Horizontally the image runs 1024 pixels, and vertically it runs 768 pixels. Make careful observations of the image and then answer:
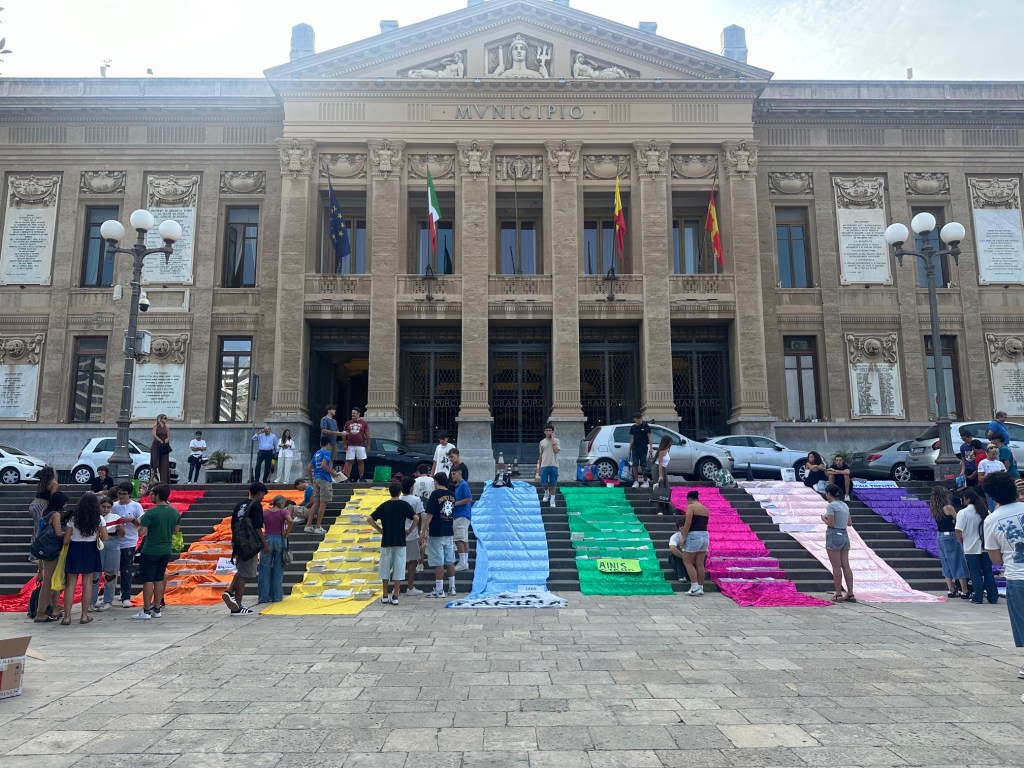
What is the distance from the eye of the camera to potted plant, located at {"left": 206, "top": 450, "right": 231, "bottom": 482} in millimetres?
21422

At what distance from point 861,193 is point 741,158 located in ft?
16.2

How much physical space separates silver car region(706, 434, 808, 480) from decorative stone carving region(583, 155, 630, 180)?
10.6m

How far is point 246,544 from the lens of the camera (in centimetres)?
1044

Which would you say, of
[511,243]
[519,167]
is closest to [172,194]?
[511,243]

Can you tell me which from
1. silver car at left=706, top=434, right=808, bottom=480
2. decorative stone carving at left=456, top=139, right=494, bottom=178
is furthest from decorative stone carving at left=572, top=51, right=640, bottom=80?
silver car at left=706, top=434, right=808, bottom=480

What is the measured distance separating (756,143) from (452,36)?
11275 mm

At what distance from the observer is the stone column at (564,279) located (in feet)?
78.3

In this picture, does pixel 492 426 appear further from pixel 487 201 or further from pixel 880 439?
pixel 880 439

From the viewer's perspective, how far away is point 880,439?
2461 cm

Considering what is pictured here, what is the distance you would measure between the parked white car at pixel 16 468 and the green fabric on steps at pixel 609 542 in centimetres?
1583

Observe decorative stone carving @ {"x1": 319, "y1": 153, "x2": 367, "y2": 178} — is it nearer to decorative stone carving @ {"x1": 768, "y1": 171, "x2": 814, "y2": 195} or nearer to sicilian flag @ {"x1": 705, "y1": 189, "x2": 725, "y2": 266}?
sicilian flag @ {"x1": 705, "y1": 189, "x2": 725, "y2": 266}

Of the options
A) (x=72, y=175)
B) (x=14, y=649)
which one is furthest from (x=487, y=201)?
(x=14, y=649)

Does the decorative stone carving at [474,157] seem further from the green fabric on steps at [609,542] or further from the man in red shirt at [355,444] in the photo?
the green fabric on steps at [609,542]

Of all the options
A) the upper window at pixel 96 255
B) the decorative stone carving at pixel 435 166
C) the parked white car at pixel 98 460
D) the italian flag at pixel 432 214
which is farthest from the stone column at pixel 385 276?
the upper window at pixel 96 255
